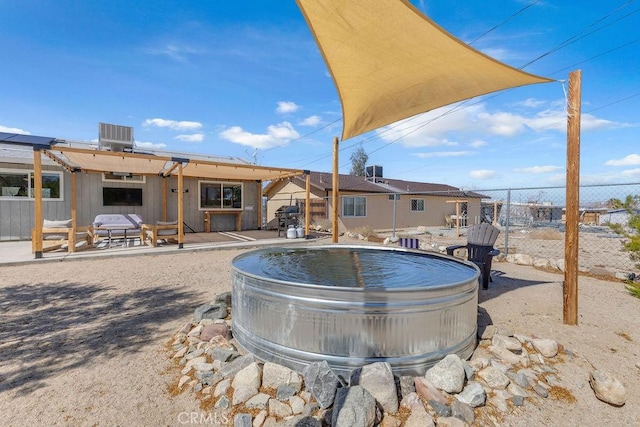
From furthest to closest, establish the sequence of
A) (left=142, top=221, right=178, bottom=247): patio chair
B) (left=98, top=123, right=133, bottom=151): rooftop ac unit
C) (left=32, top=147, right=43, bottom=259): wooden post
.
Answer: (left=98, top=123, right=133, bottom=151): rooftop ac unit < (left=142, top=221, right=178, bottom=247): patio chair < (left=32, top=147, right=43, bottom=259): wooden post

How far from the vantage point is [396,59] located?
3.30 m

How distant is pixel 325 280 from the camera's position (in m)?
3.25

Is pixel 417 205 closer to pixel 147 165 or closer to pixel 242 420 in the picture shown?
pixel 147 165

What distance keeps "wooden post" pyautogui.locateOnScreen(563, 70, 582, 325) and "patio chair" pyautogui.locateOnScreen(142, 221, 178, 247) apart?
882cm

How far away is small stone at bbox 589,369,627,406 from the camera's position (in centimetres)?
210

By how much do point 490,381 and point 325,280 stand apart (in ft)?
5.56

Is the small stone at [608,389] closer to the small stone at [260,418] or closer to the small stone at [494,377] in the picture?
the small stone at [494,377]

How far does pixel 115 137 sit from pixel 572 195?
12372mm

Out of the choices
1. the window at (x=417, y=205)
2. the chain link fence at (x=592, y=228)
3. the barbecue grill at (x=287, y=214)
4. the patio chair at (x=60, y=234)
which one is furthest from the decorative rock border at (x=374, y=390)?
the window at (x=417, y=205)

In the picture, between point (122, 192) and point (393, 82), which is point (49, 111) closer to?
point (122, 192)

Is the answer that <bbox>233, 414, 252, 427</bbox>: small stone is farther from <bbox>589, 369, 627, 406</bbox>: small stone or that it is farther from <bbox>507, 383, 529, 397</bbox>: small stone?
<bbox>589, 369, 627, 406</bbox>: small stone

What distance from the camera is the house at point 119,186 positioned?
8352 mm

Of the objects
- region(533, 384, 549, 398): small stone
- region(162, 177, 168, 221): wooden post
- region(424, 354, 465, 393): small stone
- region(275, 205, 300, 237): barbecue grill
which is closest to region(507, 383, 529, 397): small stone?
region(533, 384, 549, 398): small stone

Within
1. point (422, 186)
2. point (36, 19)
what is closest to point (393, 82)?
point (36, 19)
